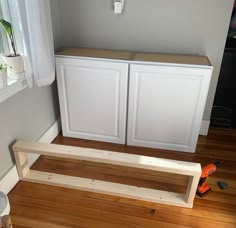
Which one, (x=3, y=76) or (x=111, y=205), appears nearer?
(x=3, y=76)

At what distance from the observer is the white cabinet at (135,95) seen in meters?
1.77

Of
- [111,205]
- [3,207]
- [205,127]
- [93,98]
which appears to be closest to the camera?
[3,207]

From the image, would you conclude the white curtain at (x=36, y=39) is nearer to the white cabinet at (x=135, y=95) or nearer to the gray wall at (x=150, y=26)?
the white cabinet at (x=135, y=95)

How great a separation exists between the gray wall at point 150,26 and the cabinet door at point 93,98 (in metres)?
0.36

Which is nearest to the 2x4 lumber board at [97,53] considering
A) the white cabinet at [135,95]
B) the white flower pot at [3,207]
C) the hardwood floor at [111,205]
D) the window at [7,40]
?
the white cabinet at [135,95]

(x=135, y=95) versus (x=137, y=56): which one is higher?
(x=137, y=56)

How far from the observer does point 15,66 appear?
1.44m

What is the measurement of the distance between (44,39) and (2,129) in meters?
0.65

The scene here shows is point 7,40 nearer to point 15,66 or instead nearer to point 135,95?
point 15,66

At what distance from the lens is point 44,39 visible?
1518 millimetres

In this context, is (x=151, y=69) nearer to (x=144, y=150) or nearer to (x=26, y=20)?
(x=144, y=150)

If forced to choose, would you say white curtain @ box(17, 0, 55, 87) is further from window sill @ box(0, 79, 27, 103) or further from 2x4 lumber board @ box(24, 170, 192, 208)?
2x4 lumber board @ box(24, 170, 192, 208)

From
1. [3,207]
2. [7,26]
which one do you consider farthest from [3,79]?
[3,207]

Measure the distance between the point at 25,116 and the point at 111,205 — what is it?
0.90 meters
